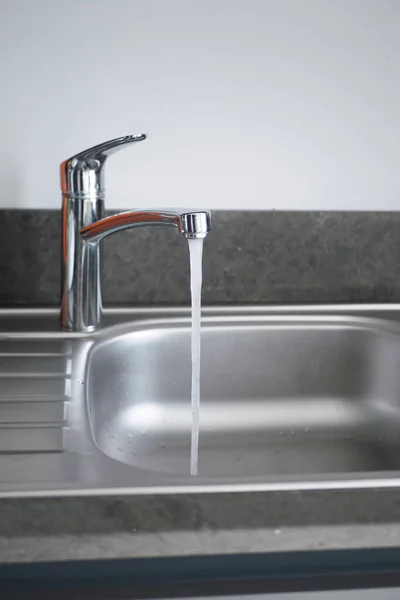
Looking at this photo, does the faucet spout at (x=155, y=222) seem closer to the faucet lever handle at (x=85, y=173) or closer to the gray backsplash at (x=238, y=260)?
the faucet lever handle at (x=85, y=173)

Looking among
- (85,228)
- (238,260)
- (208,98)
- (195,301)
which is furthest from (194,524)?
(208,98)

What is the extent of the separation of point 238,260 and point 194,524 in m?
0.67

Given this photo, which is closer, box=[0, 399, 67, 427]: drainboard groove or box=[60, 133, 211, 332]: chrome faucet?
box=[0, 399, 67, 427]: drainboard groove

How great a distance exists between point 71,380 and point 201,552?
36 cm

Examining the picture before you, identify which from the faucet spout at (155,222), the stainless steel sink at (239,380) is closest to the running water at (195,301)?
the faucet spout at (155,222)

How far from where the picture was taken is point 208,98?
1.16 metres

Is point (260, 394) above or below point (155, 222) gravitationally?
below

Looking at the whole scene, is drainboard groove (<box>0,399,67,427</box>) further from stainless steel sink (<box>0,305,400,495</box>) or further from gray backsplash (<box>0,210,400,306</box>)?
gray backsplash (<box>0,210,400,306</box>)

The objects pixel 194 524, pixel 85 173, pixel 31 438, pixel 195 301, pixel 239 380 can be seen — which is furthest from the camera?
pixel 239 380

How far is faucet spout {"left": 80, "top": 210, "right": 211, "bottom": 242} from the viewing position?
829mm

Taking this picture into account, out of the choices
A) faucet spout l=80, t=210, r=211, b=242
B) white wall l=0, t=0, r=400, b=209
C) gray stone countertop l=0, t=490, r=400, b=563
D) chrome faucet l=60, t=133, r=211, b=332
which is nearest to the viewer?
gray stone countertop l=0, t=490, r=400, b=563

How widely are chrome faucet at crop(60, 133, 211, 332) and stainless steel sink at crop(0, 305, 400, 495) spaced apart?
0.12 ft

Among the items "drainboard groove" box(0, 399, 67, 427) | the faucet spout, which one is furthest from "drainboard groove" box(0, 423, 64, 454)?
the faucet spout

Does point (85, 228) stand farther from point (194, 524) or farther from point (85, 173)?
point (194, 524)
